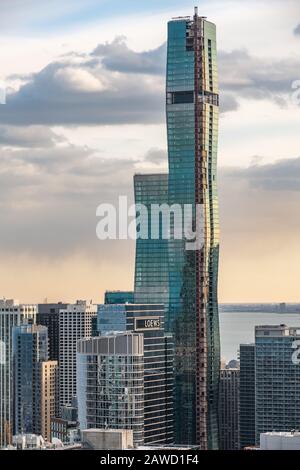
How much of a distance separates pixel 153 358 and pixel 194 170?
134 inches

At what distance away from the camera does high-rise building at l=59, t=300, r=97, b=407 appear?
44.6 ft

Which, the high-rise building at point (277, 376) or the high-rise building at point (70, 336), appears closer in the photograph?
the high-rise building at point (277, 376)

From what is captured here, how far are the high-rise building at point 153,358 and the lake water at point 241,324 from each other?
0.78 m

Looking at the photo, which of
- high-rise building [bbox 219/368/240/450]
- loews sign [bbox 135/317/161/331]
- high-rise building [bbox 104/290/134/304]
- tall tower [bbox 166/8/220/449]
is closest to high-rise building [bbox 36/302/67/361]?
high-rise building [bbox 104/290/134/304]

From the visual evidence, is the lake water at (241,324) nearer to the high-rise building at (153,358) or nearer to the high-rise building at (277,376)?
the high-rise building at (277,376)

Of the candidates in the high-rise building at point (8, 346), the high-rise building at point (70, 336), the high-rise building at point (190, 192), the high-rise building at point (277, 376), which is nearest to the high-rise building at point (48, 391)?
the high-rise building at point (70, 336)

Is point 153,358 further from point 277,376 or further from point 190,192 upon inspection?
point 190,192

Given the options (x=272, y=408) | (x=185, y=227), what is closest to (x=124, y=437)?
(x=272, y=408)

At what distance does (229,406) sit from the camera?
1448 centimetres

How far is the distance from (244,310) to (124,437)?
3.90 meters

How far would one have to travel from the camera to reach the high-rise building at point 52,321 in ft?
48.8

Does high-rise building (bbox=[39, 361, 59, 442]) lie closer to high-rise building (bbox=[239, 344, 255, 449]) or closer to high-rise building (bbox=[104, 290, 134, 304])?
high-rise building (bbox=[104, 290, 134, 304])

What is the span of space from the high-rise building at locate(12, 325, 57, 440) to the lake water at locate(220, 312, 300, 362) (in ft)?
7.35
